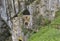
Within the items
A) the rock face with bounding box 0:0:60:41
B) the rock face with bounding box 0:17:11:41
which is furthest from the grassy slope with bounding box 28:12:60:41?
the rock face with bounding box 0:17:11:41

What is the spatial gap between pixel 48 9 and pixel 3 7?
4.70m

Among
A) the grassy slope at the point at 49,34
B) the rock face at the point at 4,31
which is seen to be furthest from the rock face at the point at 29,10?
the grassy slope at the point at 49,34

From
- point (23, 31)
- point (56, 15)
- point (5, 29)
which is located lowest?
point (5, 29)

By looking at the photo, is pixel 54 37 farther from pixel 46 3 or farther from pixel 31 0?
pixel 31 0

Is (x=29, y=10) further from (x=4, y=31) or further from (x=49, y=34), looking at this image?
(x=4, y=31)

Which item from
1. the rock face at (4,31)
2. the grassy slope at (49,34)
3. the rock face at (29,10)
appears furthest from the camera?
the rock face at (4,31)

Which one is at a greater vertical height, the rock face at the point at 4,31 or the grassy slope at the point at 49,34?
the grassy slope at the point at 49,34

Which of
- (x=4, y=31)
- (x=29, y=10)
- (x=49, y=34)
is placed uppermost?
(x=29, y=10)

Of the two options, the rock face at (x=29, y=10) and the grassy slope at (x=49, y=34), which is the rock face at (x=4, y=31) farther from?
the grassy slope at (x=49, y=34)

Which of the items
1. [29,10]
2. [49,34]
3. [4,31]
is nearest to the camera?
[49,34]

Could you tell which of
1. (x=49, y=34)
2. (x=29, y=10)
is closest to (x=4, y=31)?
(x=29, y=10)

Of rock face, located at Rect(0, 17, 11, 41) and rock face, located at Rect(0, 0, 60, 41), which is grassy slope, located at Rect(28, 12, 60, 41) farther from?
rock face, located at Rect(0, 17, 11, 41)

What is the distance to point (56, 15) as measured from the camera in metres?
9.58

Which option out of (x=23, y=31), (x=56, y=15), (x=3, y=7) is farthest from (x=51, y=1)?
(x=3, y=7)
